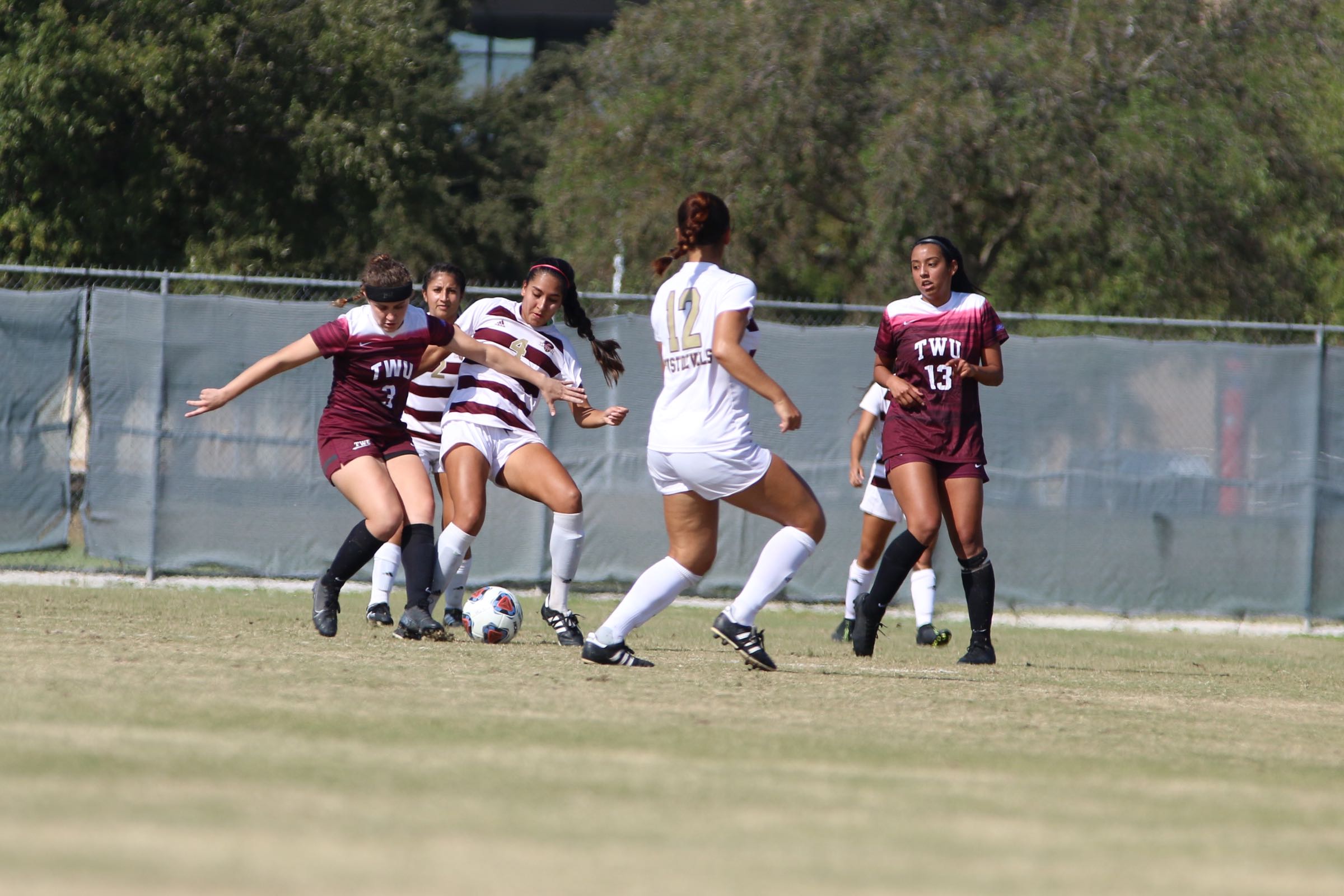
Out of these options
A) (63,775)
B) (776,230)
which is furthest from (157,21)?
(63,775)

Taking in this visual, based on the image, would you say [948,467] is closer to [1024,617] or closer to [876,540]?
[876,540]

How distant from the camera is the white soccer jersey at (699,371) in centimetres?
621

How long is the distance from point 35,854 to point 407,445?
202 inches

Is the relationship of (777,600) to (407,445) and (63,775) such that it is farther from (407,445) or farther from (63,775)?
(63,775)

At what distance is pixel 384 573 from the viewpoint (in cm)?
845

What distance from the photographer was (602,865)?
308 cm

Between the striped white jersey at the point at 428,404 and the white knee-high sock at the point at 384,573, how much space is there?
70cm

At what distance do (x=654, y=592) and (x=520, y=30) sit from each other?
140 feet

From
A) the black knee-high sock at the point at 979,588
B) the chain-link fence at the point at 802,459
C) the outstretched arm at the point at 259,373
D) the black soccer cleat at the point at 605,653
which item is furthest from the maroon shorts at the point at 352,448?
the chain-link fence at the point at 802,459

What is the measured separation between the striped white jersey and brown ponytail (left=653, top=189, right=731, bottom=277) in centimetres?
267

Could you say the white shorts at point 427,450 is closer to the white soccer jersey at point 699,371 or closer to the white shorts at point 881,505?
the white shorts at point 881,505

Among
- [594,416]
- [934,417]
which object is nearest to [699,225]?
[594,416]

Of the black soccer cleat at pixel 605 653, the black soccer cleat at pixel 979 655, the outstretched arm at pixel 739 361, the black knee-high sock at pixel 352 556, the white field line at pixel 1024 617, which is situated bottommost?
the white field line at pixel 1024 617

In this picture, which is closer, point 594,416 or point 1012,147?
point 594,416
